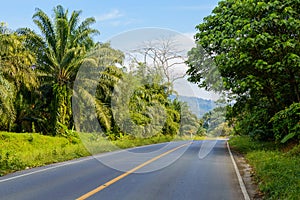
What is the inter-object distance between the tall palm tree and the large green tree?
1021cm

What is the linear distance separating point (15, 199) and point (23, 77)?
607 inches

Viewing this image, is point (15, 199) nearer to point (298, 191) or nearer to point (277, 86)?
point (298, 191)

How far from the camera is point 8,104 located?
18.2 m

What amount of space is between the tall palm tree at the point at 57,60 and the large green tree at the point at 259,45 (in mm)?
10208

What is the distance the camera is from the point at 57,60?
80.0 ft

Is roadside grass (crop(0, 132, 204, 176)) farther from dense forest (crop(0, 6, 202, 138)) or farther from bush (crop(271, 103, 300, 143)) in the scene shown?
bush (crop(271, 103, 300, 143))

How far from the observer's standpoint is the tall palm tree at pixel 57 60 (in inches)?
938

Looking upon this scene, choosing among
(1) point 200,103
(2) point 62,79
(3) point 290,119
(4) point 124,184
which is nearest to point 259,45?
(3) point 290,119

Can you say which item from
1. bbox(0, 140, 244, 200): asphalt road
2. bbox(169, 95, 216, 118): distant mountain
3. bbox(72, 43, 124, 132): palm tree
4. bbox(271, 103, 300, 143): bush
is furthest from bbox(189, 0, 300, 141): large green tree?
bbox(169, 95, 216, 118): distant mountain

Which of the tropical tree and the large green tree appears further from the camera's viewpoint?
the tropical tree

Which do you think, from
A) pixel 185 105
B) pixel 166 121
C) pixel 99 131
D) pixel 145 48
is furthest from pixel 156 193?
pixel 185 105

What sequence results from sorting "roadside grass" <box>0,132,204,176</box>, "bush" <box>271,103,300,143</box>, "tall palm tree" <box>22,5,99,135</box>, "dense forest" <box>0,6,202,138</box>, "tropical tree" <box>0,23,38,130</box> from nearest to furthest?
"roadside grass" <box>0,132,204,176</box> → "bush" <box>271,103,300,143</box> → "tropical tree" <box>0,23,38,130</box> → "dense forest" <box>0,6,202,138</box> → "tall palm tree" <box>22,5,99,135</box>

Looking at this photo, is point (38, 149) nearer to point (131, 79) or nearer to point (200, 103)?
point (131, 79)

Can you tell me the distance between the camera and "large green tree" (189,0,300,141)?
13625 mm
